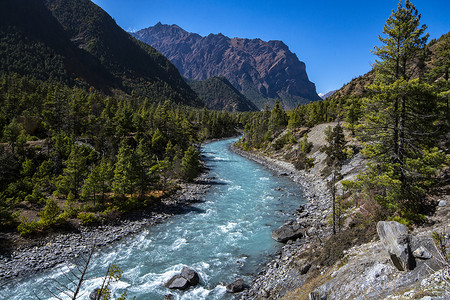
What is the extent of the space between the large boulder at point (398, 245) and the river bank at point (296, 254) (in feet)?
22.3

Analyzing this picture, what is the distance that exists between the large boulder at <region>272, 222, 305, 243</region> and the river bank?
0.65 m

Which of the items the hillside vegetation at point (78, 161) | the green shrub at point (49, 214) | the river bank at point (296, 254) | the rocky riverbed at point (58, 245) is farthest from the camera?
the hillside vegetation at point (78, 161)

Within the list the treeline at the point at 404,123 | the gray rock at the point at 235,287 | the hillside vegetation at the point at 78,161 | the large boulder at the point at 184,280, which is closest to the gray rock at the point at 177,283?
the large boulder at the point at 184,280

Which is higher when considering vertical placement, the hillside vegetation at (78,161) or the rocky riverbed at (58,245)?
the hillside vegetation at (78,161)

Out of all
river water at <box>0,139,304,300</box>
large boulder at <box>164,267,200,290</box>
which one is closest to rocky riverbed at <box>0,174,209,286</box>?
river water at <box>0,139,304,300</box>

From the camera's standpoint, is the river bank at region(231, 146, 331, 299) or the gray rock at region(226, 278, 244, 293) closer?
the river bank at region(231, 146, 331, 299)

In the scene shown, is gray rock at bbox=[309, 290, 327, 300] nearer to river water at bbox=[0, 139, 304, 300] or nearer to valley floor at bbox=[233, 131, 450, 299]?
valley floor at bbox=[233, 131, 450, 299]

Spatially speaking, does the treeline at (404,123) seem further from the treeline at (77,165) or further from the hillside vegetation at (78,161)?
the treeline at (77,165)

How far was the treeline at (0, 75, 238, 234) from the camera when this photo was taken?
30.3m

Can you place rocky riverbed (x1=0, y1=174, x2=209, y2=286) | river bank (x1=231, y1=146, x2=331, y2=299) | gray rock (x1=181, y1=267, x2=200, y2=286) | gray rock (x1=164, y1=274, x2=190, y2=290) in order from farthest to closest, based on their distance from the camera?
rocky riverbed (x1=0, y1=174, x2=209, y2=286), gray rock (x1=181, y1=267, x2=200, y2=286), gray rock (x1=164, y1=274, x2=190, y2=290), river bank (x1=231, y1=146, x2=331, y2=299)

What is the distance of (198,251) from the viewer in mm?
23312

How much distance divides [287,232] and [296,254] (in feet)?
14.9

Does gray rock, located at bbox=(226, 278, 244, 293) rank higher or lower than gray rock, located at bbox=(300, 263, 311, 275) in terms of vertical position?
lower

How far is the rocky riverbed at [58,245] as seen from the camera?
2038 cm
